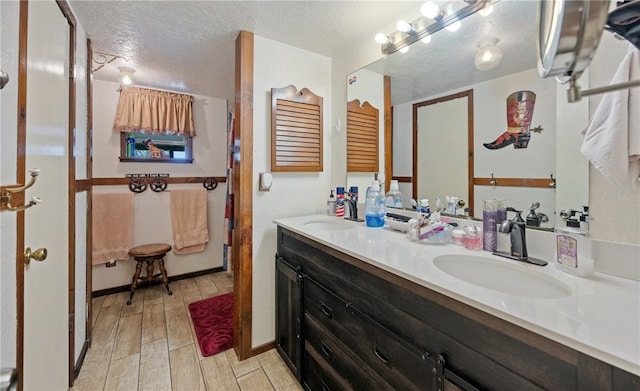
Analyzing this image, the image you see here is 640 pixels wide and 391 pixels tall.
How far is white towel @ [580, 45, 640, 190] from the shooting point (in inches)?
30.1

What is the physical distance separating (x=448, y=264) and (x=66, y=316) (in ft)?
6.57

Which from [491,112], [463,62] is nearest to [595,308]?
[491,112]

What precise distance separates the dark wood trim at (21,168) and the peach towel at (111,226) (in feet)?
7.00

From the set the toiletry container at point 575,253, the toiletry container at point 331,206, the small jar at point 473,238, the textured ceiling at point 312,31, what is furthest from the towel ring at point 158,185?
the toiletry container at point 575,253

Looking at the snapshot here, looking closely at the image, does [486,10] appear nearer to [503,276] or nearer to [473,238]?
[473,238]

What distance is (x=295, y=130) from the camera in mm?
1997

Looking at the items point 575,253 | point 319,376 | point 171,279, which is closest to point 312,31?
point 575,253

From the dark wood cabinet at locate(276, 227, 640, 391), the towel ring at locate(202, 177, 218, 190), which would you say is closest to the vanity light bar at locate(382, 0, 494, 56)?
the dark wood cabinet at locate(276, 227, 640, 391)

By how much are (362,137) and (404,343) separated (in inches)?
56.8

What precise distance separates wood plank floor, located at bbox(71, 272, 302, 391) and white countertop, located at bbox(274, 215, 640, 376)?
1.17 meters

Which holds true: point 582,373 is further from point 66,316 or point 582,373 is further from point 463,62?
point 66,316

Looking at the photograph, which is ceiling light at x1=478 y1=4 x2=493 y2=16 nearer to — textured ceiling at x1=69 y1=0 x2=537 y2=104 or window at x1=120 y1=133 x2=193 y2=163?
textured ceiling at x1=69 y1=0 x2=537 y2=104

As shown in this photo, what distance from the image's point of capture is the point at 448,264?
1087 mm

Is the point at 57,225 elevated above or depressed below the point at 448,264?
above
